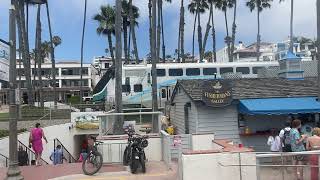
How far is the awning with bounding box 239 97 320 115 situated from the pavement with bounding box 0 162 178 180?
4701 millimetres

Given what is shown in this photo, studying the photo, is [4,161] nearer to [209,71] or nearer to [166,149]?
[166,149]

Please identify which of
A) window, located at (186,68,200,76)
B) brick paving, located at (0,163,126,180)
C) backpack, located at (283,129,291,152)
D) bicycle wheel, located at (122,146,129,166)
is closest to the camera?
backpack, located at (283,129,291,152)

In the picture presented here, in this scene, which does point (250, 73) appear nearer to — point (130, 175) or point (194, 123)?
point (194, 123)

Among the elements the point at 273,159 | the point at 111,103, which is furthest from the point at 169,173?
the point at 111,103

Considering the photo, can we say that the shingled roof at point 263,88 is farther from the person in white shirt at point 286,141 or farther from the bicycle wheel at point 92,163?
the person in white shirt at point 286,141

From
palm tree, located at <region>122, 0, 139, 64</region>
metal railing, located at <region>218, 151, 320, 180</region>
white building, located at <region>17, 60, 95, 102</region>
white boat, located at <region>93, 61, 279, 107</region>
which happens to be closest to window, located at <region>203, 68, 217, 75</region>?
white boat, located at <region>93, 61, 279, 107</region>

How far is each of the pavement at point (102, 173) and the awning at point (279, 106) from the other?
4.70 m

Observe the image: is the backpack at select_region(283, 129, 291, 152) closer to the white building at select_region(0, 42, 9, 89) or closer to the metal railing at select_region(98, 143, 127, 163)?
the metal railing at select_region(98, 143, 127, 163)

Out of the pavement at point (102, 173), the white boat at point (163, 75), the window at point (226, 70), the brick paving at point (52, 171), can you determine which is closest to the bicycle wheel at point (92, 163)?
the pavement at point (102, 173)

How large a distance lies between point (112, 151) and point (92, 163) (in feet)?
5.61

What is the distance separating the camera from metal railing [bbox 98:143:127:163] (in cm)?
1633

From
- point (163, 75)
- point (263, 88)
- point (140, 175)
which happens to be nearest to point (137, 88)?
point (163, 75)

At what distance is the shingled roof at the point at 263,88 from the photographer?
64.3 feet

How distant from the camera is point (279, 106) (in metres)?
19.0
